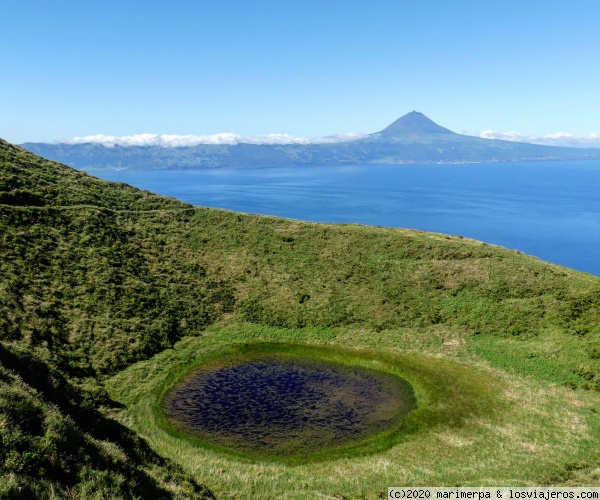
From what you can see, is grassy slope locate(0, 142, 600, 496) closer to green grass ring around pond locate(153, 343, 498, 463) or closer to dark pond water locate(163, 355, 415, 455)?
green grass ring around pond locate(153, 343, 498, 463)

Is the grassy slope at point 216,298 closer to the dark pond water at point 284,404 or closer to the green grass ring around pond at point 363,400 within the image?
the green grass ring around pond at point 363,400

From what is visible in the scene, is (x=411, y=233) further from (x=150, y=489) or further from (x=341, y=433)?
(x=150, y=489)

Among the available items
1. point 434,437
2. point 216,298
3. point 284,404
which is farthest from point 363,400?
point 216,298

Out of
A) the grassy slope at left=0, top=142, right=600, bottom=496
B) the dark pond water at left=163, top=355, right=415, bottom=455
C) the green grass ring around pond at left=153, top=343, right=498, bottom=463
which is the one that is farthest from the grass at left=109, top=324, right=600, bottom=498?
the dark pond water at left=163, top=355, right=415, bottom=455

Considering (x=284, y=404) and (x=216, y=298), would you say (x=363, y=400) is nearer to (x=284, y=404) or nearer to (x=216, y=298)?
(x=284, y=404)

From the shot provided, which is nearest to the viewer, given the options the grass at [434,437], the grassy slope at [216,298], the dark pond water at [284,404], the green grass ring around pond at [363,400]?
the grass at [434,437]

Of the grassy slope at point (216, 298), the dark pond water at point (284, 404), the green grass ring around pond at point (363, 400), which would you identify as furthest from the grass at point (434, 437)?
the dark pond water at point (284, 404)
